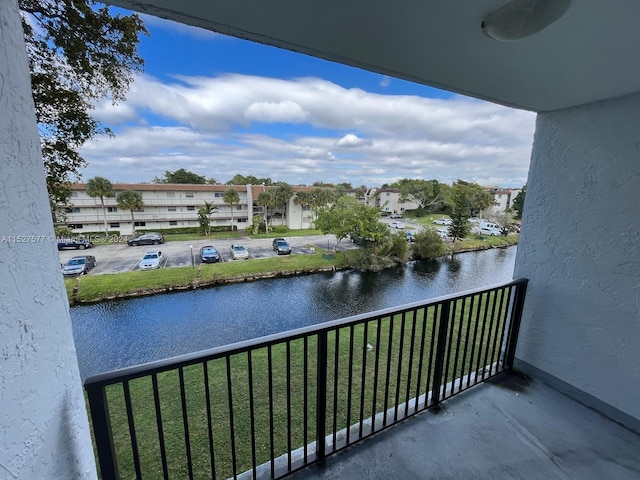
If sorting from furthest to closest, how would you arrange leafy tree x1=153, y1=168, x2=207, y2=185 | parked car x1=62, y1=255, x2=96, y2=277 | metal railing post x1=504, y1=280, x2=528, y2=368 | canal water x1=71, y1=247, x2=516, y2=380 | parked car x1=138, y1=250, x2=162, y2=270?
leafy tree x1=153, y1=168, x2=207, y2=185
parked car x1=138, y1=250, x2=162, y2=270
parked car x1=62, y1=255, x2=96, y2=277
canal water x1=71, y1=247, x2=516, y2=380
metal railing post x1=504, y1=280, x2=528, y2=368

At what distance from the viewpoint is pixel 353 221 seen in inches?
547

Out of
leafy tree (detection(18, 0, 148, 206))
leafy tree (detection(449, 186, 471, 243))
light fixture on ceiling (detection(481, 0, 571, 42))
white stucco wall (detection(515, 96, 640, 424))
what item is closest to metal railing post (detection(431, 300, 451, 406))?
white stucco wall (detection(515, 96, 640, 424))

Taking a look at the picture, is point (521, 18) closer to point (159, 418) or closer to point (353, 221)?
point (159, 418)

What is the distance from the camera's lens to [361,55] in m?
1.08

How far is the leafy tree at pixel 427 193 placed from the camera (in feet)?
77.6

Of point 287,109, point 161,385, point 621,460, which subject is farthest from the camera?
point 287,109

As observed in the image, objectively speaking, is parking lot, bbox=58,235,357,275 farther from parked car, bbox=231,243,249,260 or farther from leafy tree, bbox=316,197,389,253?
leafy tree, bbox=316,197,389,253

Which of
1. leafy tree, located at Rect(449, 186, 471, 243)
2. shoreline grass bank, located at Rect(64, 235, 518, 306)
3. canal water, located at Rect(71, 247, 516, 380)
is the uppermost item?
leafy tree, located at Rect(449, 186, 471, 243)

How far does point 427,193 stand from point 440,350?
25356 mm

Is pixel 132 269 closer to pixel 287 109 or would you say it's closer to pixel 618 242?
pixel 287 109

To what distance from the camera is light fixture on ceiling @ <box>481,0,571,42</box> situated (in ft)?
2.49

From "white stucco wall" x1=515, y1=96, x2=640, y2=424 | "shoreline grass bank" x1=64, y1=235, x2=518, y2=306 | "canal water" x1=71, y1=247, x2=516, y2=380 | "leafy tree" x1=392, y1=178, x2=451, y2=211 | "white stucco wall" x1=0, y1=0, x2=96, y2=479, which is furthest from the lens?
"leafy tree" x1=392, y1=178, x2=451, y2=211

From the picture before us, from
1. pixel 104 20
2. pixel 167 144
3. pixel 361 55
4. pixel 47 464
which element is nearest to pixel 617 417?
pixel 361 55

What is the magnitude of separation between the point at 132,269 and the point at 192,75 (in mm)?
11108
